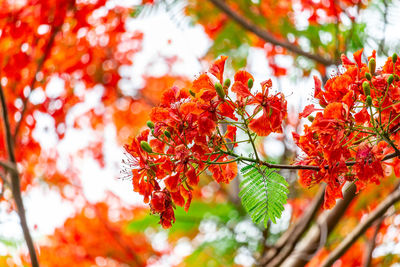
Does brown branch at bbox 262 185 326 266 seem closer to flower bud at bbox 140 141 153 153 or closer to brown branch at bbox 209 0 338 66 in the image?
brown branch at bbox 209 0 338 66

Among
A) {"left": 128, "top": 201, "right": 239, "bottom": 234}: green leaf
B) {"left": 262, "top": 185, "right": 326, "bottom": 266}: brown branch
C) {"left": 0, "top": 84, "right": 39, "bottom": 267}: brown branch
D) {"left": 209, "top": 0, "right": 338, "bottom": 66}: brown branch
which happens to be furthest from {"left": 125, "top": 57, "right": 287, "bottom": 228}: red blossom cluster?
{"left": 128, "top": 201, "right": 239, "bottom": 234}: green leaf

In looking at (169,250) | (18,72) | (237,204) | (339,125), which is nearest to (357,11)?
(237,204)

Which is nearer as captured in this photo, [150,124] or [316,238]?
[150,124]

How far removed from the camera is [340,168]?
1.22 m

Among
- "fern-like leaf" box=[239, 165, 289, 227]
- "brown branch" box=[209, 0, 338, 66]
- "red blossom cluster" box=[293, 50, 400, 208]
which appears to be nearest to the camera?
"red blossom cluster" box=[293, 50, 400, 208]

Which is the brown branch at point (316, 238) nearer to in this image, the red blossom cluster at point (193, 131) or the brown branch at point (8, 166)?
the red blossom cluster at point (193, 131)

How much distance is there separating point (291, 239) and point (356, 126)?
197 cm

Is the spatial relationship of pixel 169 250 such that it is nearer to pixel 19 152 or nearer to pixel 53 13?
pixel 19 152

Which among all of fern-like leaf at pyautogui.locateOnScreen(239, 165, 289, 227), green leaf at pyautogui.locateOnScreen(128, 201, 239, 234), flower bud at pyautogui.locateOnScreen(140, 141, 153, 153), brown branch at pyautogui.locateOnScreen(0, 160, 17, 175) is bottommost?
fern-like leaf at pyautogui.locateOnScreen(239, 165, 289, 227)

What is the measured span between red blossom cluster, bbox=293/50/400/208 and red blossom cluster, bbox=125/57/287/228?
138mm

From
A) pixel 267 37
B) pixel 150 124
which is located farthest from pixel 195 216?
pixel 150 124

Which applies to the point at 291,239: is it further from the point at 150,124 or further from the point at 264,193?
the point at 150,124

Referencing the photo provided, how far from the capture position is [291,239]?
3.03 meters

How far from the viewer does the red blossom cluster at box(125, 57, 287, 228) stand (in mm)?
1244
